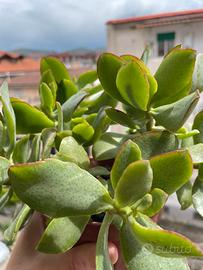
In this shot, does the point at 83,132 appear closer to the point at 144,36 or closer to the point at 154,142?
the point at 154,142

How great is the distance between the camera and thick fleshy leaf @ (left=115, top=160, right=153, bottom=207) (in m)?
0.33

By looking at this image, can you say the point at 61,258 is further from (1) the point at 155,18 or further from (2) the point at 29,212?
(1) the point at 155,18

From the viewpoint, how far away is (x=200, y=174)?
1.45 feet

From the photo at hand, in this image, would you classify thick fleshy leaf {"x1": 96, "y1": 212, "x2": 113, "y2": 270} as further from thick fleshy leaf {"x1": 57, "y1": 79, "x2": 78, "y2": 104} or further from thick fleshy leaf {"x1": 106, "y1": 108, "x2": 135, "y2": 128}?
thick fleshy leaf {"x1": 57, "y1": 79, "x2": 78, "y2": 104}

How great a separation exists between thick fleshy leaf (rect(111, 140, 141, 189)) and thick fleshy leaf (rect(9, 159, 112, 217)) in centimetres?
3

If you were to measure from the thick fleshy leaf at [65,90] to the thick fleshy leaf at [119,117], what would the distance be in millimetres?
133

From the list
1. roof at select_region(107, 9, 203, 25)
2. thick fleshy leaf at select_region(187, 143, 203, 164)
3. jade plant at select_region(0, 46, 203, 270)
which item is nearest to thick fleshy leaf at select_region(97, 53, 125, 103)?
jade plant at select_region(0, 46, 203, 270)

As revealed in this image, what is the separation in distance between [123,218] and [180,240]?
0.27ft

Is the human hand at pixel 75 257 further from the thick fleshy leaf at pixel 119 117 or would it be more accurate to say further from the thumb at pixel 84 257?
the thick fleshy leaf at pixel 119 117

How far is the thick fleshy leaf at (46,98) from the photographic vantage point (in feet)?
1.58

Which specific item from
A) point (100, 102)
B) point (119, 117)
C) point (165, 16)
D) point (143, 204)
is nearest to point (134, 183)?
point (143, 204)

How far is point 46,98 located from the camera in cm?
49

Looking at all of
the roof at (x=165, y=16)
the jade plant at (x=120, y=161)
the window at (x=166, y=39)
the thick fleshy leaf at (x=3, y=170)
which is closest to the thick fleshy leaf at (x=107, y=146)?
the jade plant at (x=120, y=161)

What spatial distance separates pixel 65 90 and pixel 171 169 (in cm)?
26
